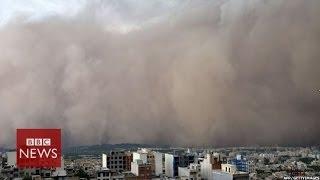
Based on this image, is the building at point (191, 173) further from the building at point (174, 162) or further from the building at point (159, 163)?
the building at point (159, 163)

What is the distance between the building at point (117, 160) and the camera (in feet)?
Answer: 60.5

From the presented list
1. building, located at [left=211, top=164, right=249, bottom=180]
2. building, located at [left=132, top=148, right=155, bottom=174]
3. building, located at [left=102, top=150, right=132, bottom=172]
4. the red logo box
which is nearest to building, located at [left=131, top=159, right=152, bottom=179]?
building, located at [left=132, top=148, right=155, bottom=174]

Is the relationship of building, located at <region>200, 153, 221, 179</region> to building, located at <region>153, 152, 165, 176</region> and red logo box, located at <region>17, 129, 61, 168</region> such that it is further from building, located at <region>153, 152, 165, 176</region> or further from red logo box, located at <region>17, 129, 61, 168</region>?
red logo box, located at <region>17, 129, 61, 168</region>

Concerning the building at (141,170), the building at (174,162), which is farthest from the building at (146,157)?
the building at (141,170)

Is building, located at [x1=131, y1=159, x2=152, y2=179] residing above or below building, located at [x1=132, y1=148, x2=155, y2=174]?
below

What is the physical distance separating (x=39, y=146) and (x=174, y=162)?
9631 mm

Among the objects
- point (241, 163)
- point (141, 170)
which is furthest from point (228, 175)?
point (241, 163)

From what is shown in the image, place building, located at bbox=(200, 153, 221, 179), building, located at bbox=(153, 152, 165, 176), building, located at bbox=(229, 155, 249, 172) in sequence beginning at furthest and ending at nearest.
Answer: building, located at bbox=(229, 155, 249, 172) → building, located at bbox=(153, 152, 165, 176) → building, located at bbox=(200, 153, 221, 179)

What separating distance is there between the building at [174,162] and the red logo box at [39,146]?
8.78 metres

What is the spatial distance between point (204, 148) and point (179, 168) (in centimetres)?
746

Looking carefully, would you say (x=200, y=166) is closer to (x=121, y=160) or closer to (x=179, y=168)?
(x=179, y=168)

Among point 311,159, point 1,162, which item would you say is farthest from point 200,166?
point 311,159

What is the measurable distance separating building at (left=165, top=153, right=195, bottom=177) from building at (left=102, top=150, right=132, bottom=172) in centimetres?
143

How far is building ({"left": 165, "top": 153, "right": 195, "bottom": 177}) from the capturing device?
17875mm
